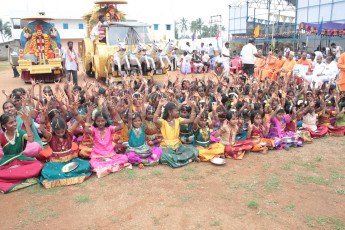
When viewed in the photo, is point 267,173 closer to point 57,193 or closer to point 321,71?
point 57,193

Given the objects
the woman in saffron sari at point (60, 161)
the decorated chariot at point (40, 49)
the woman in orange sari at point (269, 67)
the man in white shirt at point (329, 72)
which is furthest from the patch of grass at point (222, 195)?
the decorated chariot at point (40, 49)

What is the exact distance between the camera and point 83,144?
4.57 metres

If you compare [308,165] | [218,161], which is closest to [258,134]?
[308,165]

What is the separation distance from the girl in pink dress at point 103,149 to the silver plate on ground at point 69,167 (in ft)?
0.73

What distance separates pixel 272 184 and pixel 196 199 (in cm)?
105

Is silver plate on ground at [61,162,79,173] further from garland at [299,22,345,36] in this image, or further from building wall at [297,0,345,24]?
building wall at [297,0,345,24]

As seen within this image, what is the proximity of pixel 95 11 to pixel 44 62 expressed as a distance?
10.3ft

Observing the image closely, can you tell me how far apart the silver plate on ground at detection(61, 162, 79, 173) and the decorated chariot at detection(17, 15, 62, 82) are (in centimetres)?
866

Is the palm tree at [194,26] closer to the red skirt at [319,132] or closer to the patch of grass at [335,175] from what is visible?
the red skirt at [319,132]

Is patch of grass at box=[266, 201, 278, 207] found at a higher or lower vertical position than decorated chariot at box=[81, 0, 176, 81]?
lower

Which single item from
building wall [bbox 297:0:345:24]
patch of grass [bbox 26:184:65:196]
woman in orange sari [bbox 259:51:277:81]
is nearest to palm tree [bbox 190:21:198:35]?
building wall [bbox 297:0:345:24]

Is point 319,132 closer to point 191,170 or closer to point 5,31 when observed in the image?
point 191,170

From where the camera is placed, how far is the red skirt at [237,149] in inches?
172

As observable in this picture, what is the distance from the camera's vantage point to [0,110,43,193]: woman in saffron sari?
345cm
